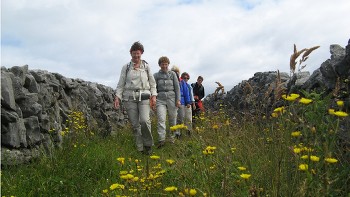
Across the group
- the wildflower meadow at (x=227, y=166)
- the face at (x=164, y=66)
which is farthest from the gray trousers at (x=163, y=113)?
the wildflower meadow at (x=227, y=166)

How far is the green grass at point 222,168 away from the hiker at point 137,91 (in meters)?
0.86

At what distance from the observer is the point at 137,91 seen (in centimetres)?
682

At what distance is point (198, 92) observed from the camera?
12203 millimetres

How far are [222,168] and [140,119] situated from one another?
3.88m

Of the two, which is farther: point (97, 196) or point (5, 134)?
point (5, 134)

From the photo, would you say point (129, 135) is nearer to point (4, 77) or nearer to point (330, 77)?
point (4, 77)

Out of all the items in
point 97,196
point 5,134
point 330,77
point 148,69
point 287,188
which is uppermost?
point 148,69

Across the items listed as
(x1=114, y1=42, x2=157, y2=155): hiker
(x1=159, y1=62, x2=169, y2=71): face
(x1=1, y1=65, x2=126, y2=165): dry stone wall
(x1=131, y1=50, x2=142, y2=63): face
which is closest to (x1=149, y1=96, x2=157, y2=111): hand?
(x1=114, y1=42, x2=157, y2=155): hiker

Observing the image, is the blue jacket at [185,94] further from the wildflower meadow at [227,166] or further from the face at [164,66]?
the wildflower meadow at [227,166]

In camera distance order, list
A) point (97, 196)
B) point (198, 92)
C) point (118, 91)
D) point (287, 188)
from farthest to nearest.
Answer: point (198, 92)
point (118, 91)
point (97, 196)
point (287, 188)

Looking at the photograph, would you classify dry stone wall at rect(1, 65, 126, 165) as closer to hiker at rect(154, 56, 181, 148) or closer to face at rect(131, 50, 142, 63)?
face at rect(131, 50, 142, 63)

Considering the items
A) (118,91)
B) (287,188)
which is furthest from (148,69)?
(287,188)

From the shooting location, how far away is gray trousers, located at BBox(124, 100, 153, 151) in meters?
6.79

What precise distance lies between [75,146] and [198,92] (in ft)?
23.2
